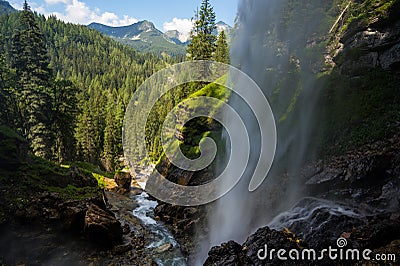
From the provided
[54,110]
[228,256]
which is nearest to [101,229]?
[228,256]

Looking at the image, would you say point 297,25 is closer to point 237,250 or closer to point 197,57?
point 237,250

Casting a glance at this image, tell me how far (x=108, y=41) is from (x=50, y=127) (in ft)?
593

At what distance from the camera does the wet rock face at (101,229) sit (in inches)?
544

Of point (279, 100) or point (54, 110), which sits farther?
point (54, 110)

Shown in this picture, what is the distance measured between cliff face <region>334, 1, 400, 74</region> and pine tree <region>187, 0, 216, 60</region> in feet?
78.0

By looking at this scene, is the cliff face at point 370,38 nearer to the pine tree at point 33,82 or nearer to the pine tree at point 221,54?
the pine tree at point 221,54

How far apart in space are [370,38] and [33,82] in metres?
32.5

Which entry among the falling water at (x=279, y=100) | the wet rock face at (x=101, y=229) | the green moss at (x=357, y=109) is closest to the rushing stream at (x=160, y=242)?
the falling water at (x=279, y=100)

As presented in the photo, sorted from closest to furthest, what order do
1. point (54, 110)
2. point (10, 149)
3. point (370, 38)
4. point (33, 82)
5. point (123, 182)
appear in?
point (370, 38)
point (10, 149)
point (33, 82)
point (54, 110)
point (123, 182)

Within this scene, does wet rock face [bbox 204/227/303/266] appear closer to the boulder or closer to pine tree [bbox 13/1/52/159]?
the boulder

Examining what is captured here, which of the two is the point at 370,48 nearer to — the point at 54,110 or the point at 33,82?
the point at 33,82

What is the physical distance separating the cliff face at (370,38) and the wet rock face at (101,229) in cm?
1515

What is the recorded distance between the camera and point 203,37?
3662cm

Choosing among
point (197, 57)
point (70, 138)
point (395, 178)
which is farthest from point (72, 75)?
point (395, 178)
